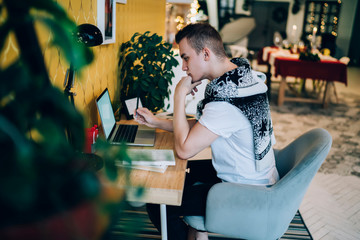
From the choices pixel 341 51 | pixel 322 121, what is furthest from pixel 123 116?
pixel 341 51

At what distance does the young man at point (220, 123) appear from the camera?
61.1 inches

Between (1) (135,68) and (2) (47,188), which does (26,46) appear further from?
(1) (135,68)

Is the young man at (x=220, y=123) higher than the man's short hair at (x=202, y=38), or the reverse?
the man's short hair at (x=202, y=38)

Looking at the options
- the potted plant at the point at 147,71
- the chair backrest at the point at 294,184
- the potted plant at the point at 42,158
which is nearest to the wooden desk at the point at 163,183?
the chair backrest at the point at 294,184

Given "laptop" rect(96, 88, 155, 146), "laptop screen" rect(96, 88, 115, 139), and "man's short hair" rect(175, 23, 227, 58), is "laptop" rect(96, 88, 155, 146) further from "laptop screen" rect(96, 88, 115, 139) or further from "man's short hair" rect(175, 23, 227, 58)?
"man's short hair" rect(175, 23, 227, 58)

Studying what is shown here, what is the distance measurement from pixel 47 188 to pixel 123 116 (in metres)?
1.99

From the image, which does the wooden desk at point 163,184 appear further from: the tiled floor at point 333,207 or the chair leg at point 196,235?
the tiled floor at point 333,207

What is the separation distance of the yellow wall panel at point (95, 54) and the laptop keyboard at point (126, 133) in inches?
7.0

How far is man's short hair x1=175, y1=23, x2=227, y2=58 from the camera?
1.69 meters

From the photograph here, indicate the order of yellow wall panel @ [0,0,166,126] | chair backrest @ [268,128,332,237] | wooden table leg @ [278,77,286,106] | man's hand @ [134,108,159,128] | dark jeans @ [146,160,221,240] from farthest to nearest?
1. wooden table leg @ [278,77,286,106]
2. man's hand @ [134,108,159,128]
3. dark jeans @ [146,160,221,240]
4. chair backrest @ [268,128,332,237]
5. yellow wall panel @ [0,0,166,126]

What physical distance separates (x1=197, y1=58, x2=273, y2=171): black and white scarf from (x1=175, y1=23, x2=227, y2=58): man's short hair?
0.18 meters

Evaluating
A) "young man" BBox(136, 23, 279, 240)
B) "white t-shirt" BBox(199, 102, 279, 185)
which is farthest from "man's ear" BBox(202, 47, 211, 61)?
"white t-shirt" BBox(199, 102, 279, 185)

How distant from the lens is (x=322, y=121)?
17.6ft

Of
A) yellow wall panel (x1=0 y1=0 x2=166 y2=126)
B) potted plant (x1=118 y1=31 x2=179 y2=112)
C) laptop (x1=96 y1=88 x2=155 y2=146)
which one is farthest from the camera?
potted plant (x1=118 y1=31 x2=179 y2=112)
